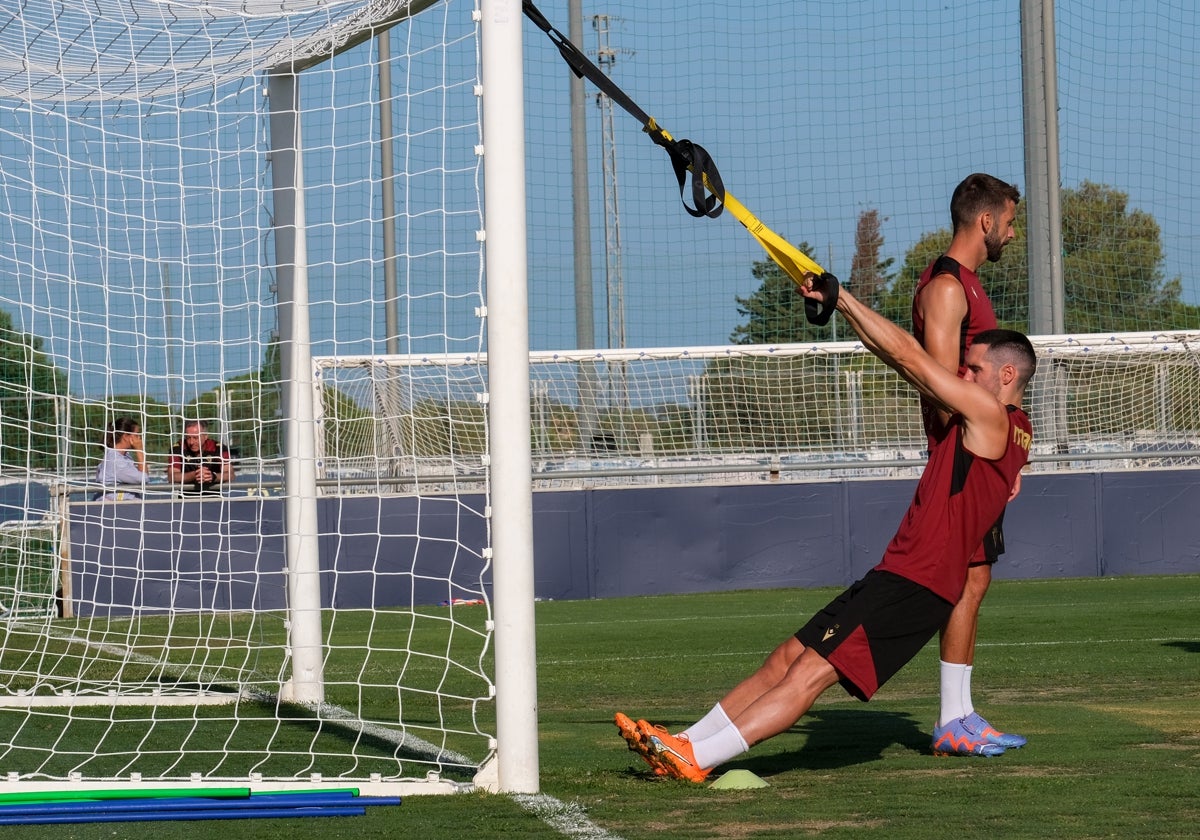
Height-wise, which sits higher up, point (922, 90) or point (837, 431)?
point (922, 90)

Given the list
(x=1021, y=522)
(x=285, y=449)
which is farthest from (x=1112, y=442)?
(x=285, y=449)

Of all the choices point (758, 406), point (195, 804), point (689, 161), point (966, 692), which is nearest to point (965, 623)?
point (966, 692)

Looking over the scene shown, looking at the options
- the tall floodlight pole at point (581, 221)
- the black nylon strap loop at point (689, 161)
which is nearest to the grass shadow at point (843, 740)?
the black nylon strap loop at point (689, 161)

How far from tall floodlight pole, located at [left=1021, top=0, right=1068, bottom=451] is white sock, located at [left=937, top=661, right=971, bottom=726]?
11.6 m

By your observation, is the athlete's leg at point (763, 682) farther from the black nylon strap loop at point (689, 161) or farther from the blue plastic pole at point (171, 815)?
the black nylon strap loop at point (689, 161)

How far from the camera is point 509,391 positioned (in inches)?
186

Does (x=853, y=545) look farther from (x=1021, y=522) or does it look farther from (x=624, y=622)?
(x=624, y=622)

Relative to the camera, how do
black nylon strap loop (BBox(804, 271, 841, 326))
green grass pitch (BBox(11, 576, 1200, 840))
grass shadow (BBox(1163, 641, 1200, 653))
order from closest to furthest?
green grass pitch (BBox(11, 576, 1200, 840)), black nylon strap loop (BBox(804, 271, 841, 326)), grass shadow (BBox(1163, 641, 1200, 653))

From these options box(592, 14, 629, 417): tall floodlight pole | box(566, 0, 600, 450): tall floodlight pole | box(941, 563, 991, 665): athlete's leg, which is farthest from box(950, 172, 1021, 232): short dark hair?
box(592, 14, 629, 417): tall floodlight pole

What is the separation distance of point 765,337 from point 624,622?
10.3m

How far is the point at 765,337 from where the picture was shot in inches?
834

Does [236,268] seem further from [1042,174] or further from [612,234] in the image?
[612,234]

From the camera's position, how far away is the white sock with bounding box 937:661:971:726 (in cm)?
513

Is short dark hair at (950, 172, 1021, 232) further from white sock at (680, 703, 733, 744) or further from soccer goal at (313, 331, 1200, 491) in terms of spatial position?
soccer goal at (313, 331, 1200, 491)
